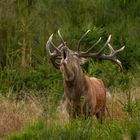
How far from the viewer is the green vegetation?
16.9 meters

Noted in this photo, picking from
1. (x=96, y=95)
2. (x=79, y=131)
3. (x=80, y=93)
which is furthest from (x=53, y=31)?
(x=79, y=131)

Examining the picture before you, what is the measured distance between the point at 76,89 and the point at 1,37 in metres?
6.55

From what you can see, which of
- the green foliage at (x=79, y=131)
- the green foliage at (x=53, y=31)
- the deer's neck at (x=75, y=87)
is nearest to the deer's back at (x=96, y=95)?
the deer's neck at (x=75, y=87)

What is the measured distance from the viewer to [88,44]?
20.2 meters

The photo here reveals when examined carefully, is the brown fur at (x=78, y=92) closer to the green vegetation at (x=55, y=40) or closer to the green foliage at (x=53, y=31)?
the green vegetation at (x=55, y=40)

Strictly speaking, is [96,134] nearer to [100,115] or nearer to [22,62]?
[100,115]

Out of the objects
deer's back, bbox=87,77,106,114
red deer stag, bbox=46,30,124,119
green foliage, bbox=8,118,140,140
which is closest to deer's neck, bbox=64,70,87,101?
red deer stag, bbox=46,30,124,119

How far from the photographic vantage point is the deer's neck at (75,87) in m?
14.1

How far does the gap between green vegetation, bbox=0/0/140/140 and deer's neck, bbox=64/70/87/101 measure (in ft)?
1.43

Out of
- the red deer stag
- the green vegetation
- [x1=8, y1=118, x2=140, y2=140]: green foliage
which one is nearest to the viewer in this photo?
[x1=8, y1=118, x2=140, y2=140]: green foliage

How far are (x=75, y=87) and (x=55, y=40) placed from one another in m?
6.95

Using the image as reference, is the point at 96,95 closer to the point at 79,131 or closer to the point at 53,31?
the point at 79,131

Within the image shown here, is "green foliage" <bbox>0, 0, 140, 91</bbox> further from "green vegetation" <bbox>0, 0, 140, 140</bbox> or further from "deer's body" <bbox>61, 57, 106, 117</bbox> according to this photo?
"deer's body" <bbox>61, 57, 106, 117</bbox>

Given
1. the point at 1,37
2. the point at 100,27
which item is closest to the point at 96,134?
the point at 1,37
